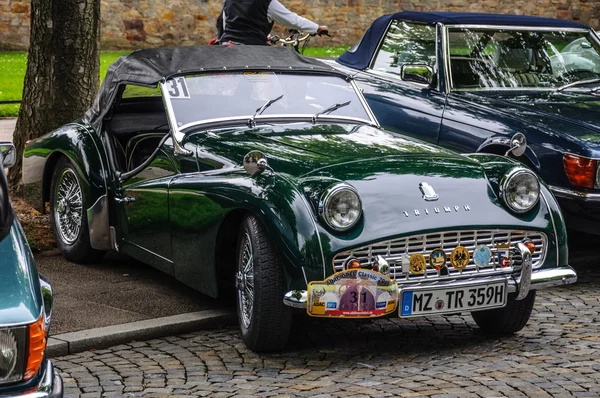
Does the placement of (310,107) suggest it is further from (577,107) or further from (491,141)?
(577,107)

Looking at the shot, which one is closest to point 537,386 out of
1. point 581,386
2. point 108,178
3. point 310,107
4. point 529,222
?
point 581,386

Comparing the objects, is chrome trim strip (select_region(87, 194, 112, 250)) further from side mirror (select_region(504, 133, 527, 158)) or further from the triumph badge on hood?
side mirror (select_region(504, 133, 527, 158))

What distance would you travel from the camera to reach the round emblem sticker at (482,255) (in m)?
5.62

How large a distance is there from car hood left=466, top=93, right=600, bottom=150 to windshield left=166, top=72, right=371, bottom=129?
1434mm

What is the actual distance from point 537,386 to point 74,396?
2.18 m

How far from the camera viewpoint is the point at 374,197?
18.1 feet

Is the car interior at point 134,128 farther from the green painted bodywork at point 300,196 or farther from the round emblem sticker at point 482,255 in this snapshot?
the round emblem sticker at point 482,255

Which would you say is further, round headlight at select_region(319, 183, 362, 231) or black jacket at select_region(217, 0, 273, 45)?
black jacket at select_region(217, 0, 273, 45)

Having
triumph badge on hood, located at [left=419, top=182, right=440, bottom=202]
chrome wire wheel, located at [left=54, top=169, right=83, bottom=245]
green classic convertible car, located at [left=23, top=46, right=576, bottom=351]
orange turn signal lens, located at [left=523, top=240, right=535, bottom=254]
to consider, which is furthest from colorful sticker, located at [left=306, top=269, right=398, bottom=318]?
chrome wire wheel, located at [left=54, top=169, right=83, bottom=245]

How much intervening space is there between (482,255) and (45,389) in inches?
112

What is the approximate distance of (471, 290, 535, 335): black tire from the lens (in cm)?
601

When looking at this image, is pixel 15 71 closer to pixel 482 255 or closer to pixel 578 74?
pixel 578 74

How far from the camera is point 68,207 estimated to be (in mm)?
7906

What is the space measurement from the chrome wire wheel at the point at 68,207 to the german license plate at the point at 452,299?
10.3 feet
